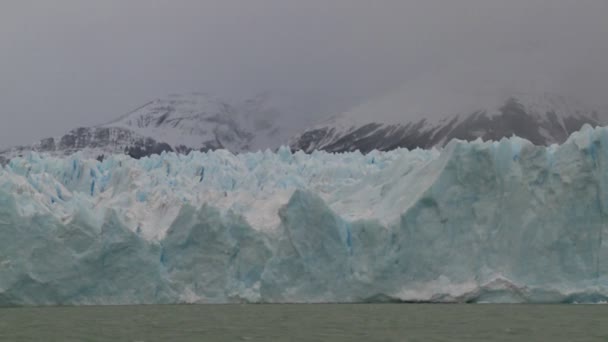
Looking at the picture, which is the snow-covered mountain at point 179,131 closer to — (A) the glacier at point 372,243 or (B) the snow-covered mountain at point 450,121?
(B) the snow-covered mountain at point 450,121

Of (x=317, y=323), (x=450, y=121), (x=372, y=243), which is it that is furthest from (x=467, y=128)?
(x=317, y=323)

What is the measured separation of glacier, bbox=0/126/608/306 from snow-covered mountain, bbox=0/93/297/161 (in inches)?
3756

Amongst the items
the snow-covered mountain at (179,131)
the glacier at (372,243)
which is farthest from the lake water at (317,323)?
the snow-covered mountain at (179,131)

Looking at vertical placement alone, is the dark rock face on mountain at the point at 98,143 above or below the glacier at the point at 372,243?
above

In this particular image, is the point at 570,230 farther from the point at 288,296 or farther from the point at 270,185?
the point at 270,185

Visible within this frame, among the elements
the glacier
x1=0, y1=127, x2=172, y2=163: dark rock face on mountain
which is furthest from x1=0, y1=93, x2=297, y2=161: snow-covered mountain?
the glacier

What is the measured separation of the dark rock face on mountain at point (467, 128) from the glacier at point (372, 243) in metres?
97.3

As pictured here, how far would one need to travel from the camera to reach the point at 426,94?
139625mm

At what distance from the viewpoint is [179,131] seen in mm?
142875

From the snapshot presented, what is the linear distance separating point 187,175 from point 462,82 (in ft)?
364

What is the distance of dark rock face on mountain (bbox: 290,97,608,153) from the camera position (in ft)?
401

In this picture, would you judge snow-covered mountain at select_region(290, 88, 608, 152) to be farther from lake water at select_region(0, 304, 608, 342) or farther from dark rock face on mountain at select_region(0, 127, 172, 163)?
lake water at select_region(0, 304, 608, 342)

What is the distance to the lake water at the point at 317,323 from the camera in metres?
12.7

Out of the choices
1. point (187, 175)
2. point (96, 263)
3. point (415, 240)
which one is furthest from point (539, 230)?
point (187, 175)
